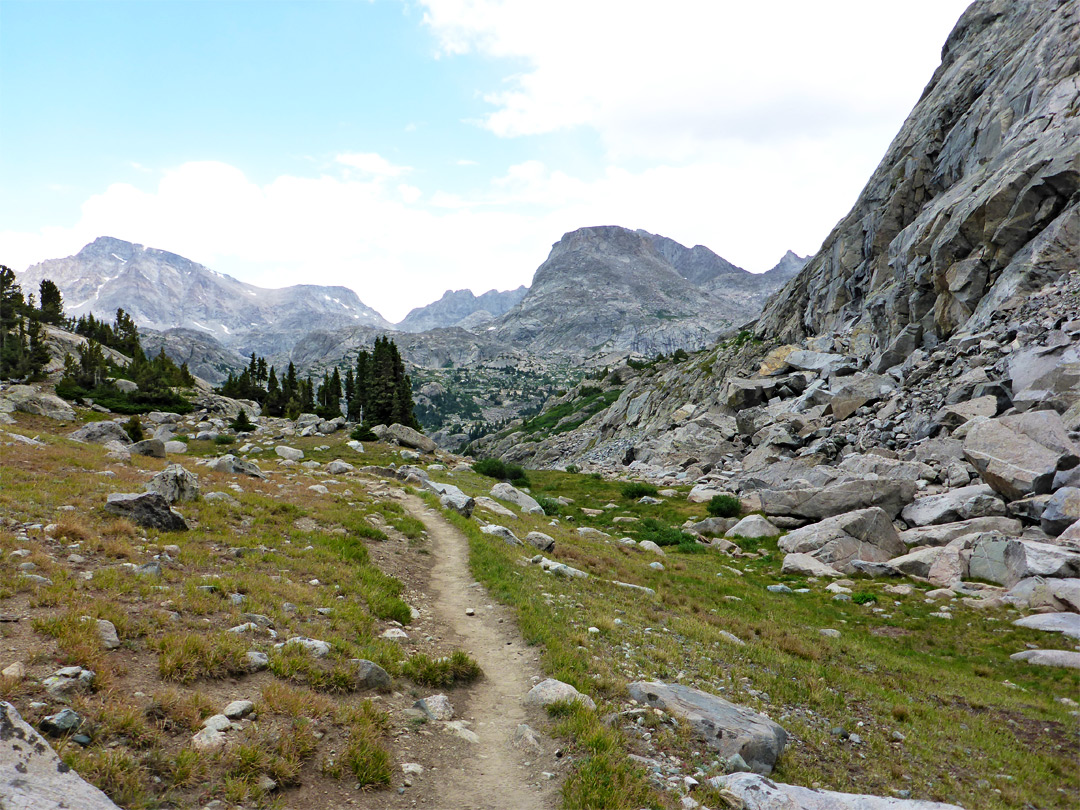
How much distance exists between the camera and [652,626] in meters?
16.4

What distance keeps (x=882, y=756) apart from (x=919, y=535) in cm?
2145

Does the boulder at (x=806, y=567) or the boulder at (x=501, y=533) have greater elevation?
the boulder at (x=501, y=533)

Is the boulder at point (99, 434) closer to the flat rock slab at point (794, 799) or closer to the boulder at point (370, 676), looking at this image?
the boulder at point (370, 676)

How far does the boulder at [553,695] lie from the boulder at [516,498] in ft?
97.1

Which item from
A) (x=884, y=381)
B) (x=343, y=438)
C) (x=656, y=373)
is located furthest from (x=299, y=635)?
(x=656, y=373)

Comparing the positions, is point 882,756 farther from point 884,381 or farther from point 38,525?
point 884,381

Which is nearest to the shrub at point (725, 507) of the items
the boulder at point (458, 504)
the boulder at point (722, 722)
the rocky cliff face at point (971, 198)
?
the boulder at point (458, 504)

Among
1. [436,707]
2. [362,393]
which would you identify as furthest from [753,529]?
[362,393]

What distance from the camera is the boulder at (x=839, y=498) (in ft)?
98.5

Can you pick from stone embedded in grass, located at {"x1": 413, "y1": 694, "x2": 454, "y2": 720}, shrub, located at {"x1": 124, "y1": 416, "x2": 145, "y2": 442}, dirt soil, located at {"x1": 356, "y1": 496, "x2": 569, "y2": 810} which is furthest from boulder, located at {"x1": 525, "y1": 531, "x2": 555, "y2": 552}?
shrub, located at {"x1": 124, "y1": 416, "x2": 145, "y2": 442}

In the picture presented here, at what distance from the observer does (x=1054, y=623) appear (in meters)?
17.5

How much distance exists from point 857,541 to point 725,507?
12220 millimetres

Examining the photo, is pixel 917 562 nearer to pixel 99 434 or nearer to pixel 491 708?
pixel 491 708

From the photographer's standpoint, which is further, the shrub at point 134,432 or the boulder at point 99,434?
the shrub at point 134,432
